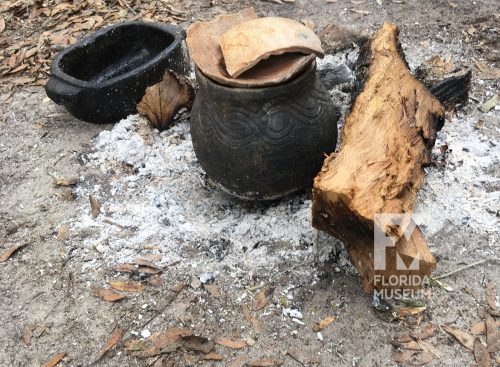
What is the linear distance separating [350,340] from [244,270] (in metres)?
0.72

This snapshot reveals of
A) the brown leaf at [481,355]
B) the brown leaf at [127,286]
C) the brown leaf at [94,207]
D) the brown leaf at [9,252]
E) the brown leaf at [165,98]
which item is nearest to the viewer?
the brown leaf at [481,355]

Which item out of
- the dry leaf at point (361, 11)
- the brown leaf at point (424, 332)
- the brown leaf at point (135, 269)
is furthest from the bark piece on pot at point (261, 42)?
the dry leaf at point (361, 11)

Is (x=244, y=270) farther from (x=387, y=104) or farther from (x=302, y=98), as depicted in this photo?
(x=387, y=104)

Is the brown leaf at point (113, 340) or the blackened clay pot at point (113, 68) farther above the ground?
the blackened clay pot at point (113, 68)

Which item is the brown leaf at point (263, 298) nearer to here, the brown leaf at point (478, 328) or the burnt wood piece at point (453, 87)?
the brown leaf at point (478, 328)

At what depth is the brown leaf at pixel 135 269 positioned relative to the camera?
3.11 m

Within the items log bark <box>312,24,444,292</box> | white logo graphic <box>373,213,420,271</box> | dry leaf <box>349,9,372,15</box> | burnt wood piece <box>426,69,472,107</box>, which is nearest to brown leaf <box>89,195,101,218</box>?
log bark <box>312,24,444,292</box>

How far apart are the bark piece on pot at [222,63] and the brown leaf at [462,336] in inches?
59.9

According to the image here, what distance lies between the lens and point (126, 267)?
314 cm

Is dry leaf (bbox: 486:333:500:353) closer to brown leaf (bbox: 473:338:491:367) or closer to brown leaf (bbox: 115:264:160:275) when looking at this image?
brown leaf (bbox: 473:338:491:367)

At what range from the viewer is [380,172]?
2.64 meters

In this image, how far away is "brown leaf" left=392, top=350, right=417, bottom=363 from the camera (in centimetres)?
259

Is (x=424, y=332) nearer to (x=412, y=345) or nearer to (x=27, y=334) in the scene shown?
(x=412, y=345)

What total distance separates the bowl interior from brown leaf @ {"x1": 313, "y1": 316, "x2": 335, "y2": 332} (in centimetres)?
278
